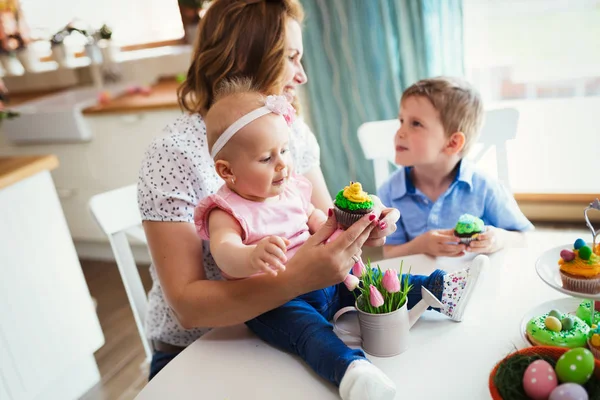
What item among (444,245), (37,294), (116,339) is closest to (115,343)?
(116,339)

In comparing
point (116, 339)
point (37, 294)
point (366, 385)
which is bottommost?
point (116, 339)

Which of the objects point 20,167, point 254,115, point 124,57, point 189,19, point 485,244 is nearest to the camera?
point 254,115

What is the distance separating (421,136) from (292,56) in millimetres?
509

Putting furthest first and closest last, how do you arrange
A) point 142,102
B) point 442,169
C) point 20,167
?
point 142,102, point 20,167, point 442,169

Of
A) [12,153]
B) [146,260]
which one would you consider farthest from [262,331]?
[12,153]

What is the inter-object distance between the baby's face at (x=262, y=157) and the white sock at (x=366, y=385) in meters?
0.41

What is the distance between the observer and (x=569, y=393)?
67cm

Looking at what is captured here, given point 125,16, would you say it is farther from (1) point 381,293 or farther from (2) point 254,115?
(1) point 381,293

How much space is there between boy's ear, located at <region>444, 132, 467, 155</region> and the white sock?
970 millimetres

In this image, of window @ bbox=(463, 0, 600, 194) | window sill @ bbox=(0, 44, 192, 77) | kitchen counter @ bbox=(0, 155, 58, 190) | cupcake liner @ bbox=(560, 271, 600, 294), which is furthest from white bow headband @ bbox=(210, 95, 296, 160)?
window sill @ bbox=(0, 44, 192, 77)

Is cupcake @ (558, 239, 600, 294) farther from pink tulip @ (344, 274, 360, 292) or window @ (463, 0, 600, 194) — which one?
window @ (463, 0, 600, 194)

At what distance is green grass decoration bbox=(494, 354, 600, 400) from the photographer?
0.70m

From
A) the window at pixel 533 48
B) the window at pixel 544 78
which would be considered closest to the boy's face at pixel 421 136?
the window at pixel 544 78

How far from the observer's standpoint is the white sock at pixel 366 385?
789mm
